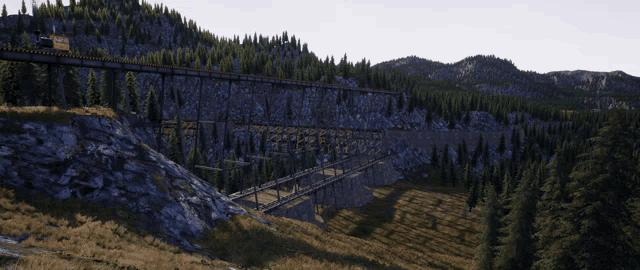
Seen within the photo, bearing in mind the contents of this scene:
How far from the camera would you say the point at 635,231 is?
17984 mm

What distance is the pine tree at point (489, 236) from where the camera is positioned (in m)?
30.6

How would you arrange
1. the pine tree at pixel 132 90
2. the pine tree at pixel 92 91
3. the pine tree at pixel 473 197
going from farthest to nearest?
the pine tree at pixel 473 197 < the pine tree at pixel 132 90 < the pine tree at pixel 92 91

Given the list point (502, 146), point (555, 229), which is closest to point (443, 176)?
point (502, 146)

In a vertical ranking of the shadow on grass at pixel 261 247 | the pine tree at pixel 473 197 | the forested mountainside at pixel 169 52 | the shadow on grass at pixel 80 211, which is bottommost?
the pine tree at pixel 473 197

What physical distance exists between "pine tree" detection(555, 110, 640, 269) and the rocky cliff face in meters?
21.3

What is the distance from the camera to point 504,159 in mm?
94062

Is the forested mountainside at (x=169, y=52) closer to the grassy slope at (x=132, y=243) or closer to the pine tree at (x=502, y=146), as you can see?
the pine tree at (x=502, y=146)

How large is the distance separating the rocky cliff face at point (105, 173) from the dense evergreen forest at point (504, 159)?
18.8 m

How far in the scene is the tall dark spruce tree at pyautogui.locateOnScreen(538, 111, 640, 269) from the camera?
1730 centimetres

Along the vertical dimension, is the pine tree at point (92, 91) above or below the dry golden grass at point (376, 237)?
above

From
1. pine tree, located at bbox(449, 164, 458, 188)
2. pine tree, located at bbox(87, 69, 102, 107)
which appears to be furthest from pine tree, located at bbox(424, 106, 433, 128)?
pine tree, located at bbox(87, 69, 102, 107)

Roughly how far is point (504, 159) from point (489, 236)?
7359cm

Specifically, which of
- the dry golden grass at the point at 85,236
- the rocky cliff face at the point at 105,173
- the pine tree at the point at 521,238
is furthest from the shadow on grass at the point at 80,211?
the pine tree at the point at 521,238

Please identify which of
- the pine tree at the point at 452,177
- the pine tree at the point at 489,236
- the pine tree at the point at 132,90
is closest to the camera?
the pine tree at the point at 489,236
